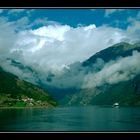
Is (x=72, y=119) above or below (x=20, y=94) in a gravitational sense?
below

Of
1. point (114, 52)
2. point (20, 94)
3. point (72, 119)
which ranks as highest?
point (114, 52)

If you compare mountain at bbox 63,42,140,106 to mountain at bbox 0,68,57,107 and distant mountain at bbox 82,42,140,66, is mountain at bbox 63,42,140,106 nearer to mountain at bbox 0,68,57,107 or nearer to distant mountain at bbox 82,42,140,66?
distant mountain at bbox 82,42,140,66

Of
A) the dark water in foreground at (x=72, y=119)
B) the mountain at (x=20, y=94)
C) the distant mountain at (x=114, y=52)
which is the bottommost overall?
the dark water in foreground at (x=72, y=119)

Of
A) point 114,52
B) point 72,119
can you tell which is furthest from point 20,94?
point 114,52

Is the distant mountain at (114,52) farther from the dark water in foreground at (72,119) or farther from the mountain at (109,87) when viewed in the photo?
the dark water in foreground at (72,119)

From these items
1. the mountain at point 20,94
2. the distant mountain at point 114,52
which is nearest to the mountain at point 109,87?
the distant mountain at point 114,52

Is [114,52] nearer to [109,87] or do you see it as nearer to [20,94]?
[109,87]
